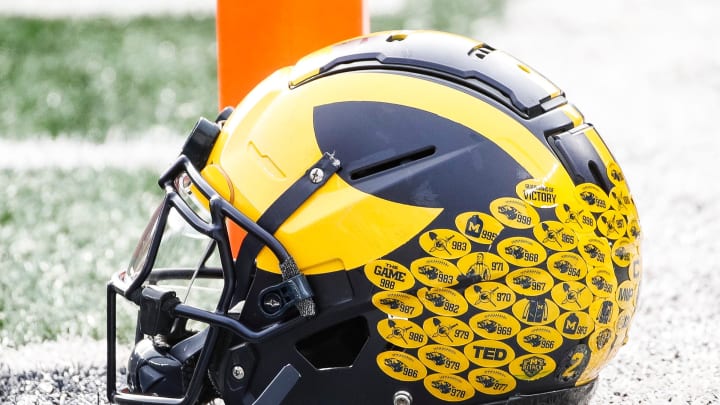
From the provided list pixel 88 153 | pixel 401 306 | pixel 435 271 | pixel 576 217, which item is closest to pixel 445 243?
pixel 435 271

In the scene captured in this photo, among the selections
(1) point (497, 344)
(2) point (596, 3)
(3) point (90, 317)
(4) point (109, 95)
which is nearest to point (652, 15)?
(2) point (596, 3)

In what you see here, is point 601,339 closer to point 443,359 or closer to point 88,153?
point 443,359

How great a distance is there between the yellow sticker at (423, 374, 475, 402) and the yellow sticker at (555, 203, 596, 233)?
15.7 inches

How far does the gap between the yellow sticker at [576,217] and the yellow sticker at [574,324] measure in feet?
0.59

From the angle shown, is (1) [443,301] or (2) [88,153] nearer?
(1) [443,301]

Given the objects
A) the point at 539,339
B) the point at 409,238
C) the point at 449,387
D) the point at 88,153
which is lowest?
the point at 88,153

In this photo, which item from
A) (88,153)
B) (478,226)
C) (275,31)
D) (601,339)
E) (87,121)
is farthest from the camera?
(87,121)

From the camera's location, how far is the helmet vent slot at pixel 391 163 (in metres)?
2.14

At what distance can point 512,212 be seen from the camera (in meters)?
2.12

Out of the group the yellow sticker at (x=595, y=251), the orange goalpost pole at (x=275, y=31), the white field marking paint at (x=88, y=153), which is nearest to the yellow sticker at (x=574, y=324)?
the yellow sticker at (x=595, y=251)

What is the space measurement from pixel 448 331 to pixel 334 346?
0.93 feet

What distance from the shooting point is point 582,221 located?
2.15 m

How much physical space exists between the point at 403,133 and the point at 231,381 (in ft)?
2.16

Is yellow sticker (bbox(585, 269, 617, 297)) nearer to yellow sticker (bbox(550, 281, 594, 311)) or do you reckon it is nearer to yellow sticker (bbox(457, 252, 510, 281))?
yellow sticker (bbox(550, 281, 594, 311))
